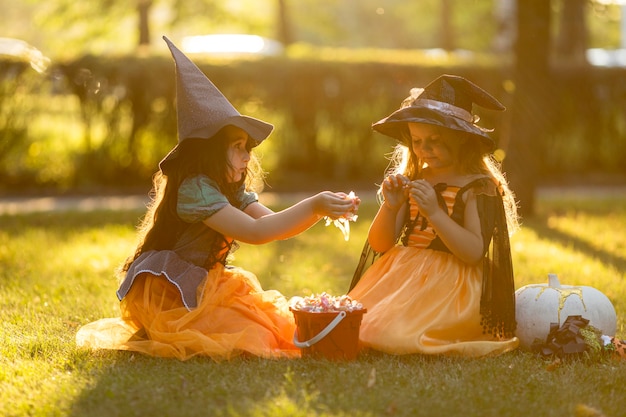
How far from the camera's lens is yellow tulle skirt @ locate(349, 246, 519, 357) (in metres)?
4.55

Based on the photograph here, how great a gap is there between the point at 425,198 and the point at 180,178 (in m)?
1.18

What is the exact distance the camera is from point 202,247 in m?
4.71

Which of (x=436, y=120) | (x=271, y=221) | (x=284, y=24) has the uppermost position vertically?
(x=284, y=24)

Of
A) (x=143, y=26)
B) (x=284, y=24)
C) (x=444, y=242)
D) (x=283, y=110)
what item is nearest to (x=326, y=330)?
(x=444, y=242)

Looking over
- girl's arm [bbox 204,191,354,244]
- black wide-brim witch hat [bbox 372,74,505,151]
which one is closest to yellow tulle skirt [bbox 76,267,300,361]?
girl's arm [bbox 204,191,354,244]

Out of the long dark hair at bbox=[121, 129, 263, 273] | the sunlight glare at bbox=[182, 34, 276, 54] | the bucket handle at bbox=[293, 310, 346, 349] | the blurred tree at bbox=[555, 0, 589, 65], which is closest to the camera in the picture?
the bucket handle at bbox=[293, 310, 346, 349]

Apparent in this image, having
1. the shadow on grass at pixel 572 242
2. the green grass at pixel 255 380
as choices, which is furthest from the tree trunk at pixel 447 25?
the green grass at pixel 255 380

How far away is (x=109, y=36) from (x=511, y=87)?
16.0 m

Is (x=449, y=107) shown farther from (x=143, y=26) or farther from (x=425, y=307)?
(x=143, y=26)

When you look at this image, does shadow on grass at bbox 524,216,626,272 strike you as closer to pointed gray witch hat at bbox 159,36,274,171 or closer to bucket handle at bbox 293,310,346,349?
bucket handle at bbox 293,310,346,349

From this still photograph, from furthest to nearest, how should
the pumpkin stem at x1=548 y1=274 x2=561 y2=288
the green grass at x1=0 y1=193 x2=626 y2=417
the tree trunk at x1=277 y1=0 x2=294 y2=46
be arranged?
the tree trunk at x1=277 y1=0 x2=294 y2=46 < the pumpkin stem at x1=548 y1=274 x2=561 y2=288 < the green grass at x1=0 y1=193 x2=626 y2=417

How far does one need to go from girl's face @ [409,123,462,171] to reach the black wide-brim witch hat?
0.09 metres

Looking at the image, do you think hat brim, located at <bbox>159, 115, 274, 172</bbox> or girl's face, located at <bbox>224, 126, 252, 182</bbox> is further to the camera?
girl's face, located at <bbox>224, 126, 252, 182</bbox>

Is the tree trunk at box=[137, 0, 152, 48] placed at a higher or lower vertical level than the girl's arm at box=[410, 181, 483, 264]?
higher
